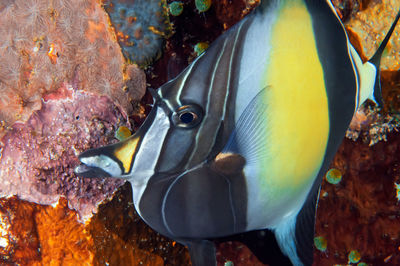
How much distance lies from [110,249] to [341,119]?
1744 mm

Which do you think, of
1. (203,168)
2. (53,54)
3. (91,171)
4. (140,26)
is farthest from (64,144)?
(203,168)

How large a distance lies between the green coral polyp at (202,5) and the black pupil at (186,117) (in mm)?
1018

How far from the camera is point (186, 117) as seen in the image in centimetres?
98

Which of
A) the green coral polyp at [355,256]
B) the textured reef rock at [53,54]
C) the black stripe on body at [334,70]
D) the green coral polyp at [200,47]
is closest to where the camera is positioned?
the black stripe on body at [334,70]

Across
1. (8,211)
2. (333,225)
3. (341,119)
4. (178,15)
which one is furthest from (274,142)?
(8,211)

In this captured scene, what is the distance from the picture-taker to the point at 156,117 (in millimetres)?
996

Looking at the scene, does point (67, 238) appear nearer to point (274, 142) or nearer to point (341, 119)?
point (274, 142)

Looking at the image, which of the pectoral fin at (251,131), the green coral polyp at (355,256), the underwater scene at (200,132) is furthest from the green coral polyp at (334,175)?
the pectoral fin at (251,131)

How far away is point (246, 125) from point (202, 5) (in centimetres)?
105

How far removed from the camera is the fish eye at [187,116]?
0.97 m

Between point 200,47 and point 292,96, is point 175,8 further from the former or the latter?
point 292,96

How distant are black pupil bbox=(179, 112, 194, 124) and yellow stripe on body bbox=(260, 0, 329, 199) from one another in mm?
284

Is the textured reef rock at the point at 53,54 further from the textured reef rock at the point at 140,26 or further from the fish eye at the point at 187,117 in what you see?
the fish eye at the point at 187,117

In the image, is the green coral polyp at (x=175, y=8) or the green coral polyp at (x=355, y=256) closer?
the green coral polyp at (x=175, y=8)
